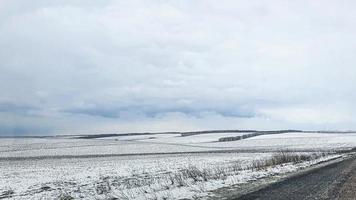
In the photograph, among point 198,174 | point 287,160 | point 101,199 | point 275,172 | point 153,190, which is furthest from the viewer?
point 287,160

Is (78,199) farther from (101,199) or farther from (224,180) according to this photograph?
(224,180)

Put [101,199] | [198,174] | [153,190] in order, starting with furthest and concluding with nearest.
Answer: [198,174] → [153,190] → [101,199]

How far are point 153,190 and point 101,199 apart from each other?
10.9ft

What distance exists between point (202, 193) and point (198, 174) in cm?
892

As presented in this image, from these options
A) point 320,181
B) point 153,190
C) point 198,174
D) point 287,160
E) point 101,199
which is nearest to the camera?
point 101,199

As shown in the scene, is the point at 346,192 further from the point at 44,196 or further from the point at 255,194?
the point at 44,196

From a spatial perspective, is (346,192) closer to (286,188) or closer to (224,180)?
(286,188)

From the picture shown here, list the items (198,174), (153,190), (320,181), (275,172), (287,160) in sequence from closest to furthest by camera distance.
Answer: (153,190), (320,181), (198,174), (275,172), (287,160)

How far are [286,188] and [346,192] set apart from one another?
330 cm

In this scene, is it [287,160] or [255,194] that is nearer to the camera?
[255,194]

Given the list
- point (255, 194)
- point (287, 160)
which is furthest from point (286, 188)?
point (287, 160)

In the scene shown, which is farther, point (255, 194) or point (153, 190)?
point (153, 190)

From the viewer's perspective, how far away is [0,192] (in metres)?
28.6

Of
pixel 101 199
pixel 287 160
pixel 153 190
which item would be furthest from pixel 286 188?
pixel 287 160
